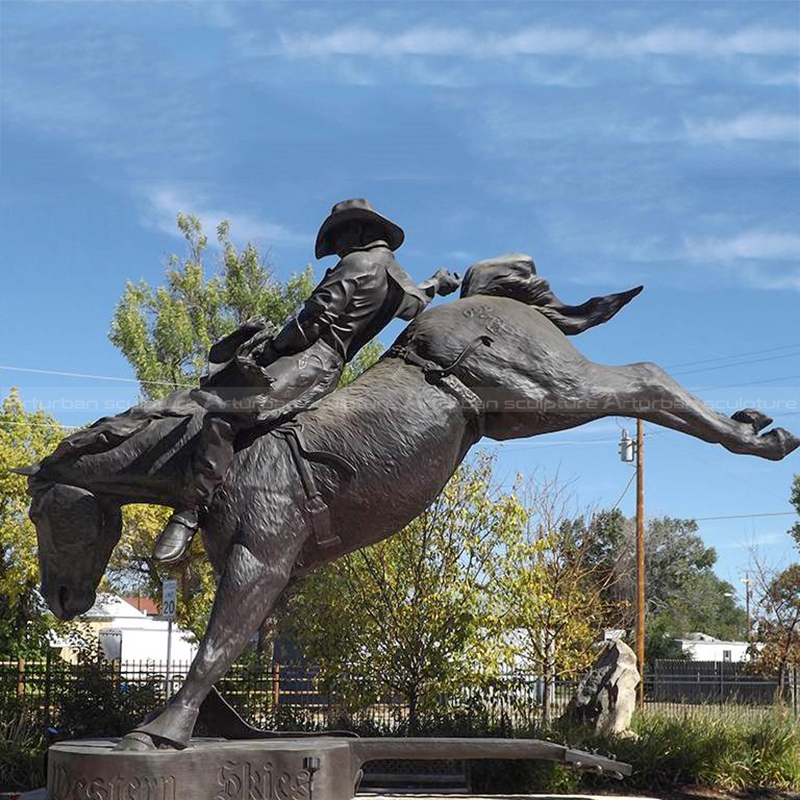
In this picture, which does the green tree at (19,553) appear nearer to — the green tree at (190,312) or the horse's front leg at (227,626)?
the green tree at (190,312)

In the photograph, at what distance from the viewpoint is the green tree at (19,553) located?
59.7 feet

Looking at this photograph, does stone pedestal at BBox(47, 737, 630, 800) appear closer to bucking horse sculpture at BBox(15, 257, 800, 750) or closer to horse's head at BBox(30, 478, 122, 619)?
bucking horse sculpture at BBox(15, 257, 800, 750)

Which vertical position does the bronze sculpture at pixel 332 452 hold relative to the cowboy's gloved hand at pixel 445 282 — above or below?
below

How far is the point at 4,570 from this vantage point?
1855 cm

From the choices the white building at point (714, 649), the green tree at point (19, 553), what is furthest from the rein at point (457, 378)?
the white building at point (714, 649)

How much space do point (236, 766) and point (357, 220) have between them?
2813mm

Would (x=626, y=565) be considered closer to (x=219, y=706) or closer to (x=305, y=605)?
(x=305, y=605)

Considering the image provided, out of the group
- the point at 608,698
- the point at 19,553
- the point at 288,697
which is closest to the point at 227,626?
the point at 608,698

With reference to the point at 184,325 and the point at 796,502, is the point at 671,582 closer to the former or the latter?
the point at 796,502

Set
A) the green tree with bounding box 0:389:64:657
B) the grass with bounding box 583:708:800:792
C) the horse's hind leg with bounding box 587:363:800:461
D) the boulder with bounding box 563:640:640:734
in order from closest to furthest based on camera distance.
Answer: the horse's hind leg with bounding box 587:363:800:461, the grass with bounding box 583:708:800:792, the boulder with bounding box 563:640:640:734, the green tree with bounding box 0:389:64:657

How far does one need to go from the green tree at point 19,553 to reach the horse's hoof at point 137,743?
46.6 feet

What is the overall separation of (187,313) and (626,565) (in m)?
18.7

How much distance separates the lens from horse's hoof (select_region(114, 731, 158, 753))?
4500 millimetres

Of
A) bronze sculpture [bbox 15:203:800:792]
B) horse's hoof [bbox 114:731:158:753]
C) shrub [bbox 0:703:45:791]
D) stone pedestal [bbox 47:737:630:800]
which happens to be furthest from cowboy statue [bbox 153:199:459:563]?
shrub [bbox 0:703:45:791]
